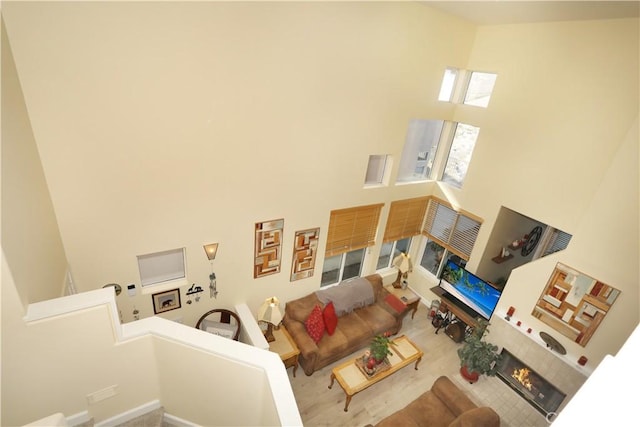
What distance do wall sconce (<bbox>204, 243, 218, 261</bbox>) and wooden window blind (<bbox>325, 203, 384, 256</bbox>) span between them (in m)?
2.32

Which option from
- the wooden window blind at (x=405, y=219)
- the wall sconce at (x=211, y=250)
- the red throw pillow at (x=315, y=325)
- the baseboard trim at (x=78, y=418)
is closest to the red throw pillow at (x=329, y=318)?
the red throw pillow at (x=315, y=325)

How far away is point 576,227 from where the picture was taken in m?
5.25

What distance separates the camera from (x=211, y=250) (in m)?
5.35

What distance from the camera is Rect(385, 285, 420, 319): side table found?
7875 mm

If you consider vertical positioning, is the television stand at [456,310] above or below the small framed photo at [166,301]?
below

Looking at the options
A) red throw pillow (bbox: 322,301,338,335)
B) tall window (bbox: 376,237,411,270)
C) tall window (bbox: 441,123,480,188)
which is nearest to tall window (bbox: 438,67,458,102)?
tall window (bbox: 441,123,480,188)

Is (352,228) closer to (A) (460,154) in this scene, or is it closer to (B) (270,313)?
(B) (270,313)

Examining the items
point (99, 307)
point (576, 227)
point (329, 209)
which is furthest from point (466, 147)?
point (99, 307)

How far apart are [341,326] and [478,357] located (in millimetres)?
2672

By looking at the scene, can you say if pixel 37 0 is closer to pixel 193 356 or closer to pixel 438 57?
pixel 193 356

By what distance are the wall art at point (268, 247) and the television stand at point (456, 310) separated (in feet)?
12.9

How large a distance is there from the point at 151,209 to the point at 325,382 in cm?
443

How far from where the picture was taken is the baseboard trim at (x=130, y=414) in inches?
159

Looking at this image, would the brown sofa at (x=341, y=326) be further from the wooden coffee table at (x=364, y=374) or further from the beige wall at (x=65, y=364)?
the beige wall at (x=65, y=364)
